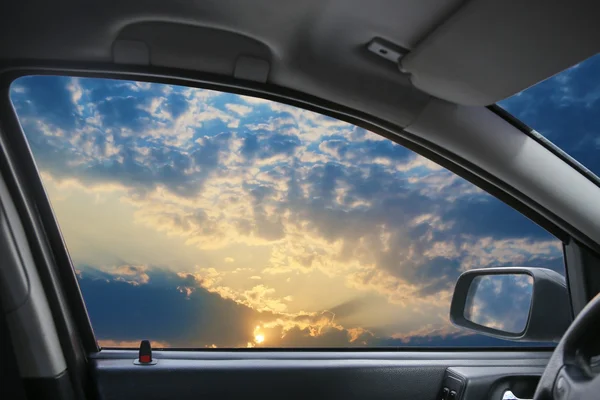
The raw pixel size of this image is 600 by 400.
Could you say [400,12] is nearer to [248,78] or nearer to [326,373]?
[248,78]

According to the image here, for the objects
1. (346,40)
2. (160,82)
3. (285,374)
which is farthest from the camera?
(285,374)

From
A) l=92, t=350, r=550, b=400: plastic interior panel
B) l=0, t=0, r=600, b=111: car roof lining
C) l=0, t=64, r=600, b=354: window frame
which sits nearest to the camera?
l=0, t=0, r=600, b=111: car roof lining

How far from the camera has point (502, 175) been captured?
87.4 inches

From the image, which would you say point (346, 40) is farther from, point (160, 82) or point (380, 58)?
point (160, 82)

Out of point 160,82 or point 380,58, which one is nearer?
point 380,58

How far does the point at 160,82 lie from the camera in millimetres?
2287

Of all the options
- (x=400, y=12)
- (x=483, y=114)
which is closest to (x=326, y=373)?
(x=483, y=114)

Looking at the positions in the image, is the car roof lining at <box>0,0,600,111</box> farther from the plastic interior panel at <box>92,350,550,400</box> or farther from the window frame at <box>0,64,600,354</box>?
the plastic interior panel at <box>92,350,550,400</box>

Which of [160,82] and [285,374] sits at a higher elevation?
[160,82]

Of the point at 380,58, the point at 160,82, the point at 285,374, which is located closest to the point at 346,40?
the point at 380,58

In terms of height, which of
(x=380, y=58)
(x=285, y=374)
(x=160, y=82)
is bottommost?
(x=285, y=374)

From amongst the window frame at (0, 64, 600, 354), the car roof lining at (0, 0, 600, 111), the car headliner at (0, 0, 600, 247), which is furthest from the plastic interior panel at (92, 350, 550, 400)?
the car roof lining at (0, 0, 600, 111)

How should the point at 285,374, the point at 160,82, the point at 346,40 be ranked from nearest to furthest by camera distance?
1. the point at 346,40
2. the point at 160,82
3. the point at 285,374

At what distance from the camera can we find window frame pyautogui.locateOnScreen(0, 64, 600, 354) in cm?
219
